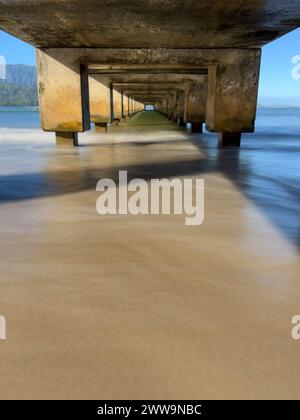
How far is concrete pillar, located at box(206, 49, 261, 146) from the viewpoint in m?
6.54

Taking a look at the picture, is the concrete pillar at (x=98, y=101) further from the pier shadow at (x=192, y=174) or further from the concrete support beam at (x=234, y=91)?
the pier shadow at (x=192, y=174)

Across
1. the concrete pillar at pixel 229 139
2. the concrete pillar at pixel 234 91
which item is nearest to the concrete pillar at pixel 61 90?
the concrete pillar at pixel 234 91

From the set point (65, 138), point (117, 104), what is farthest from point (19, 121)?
point (65, 138)

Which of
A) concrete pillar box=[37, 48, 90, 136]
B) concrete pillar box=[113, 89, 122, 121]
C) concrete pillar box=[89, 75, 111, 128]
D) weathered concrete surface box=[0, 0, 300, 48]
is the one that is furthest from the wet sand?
concrete pillar box=[113, 89, 122, 121]

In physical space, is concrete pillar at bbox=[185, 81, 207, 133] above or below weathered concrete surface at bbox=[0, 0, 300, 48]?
below

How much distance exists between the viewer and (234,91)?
6797 millimetres

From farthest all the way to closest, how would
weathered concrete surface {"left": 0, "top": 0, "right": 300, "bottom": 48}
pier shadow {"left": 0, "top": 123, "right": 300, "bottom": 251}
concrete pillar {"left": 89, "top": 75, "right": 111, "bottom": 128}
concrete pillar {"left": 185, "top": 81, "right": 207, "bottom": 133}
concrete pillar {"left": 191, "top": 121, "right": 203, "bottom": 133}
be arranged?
concrete pillar {"left": 191, "top": 121, "right": 203, "bottom": 133} → concrete pillar {"left": 185, "top": 81, "right": 207, "bottom": 133} → concrete pillar {"left": 89, "top": 75, "right": 111, "bottom": 128} → weathered concrete surface {"left": 0, "top": 0, "right": 300, "bottom": 48} → pier shadow {"left": 0, "top": 123, "right": 300, "bottom": 251}

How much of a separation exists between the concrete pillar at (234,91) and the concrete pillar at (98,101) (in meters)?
4.69

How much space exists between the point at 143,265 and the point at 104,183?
2119mm

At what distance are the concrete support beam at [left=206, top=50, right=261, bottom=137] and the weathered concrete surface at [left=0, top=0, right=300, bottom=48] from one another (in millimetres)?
367

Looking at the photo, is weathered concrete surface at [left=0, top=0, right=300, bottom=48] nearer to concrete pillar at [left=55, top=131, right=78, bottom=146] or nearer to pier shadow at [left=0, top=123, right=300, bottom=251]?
concrete pillar at [left=55, top=131, right=78, bottom=146]

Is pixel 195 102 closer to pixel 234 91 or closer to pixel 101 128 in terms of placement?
pixel 101 128

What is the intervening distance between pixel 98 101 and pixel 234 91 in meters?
5.62

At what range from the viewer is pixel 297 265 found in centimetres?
187
